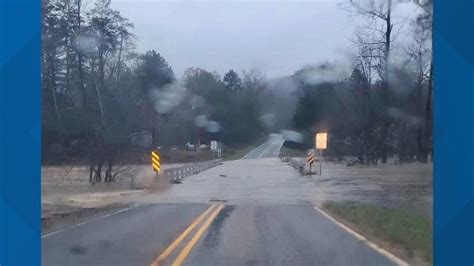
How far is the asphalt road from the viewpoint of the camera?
323 cm

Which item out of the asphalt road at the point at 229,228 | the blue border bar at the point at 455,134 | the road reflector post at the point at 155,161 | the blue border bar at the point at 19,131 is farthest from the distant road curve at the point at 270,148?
the blue border bar at the point at 19,131

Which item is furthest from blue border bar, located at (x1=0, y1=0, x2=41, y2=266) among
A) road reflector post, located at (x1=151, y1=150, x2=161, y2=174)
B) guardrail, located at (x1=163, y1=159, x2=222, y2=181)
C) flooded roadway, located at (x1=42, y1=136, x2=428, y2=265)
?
guardrail, located at (x1=163, y1=159, x2=222, y2=181)

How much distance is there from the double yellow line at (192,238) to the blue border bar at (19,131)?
101cm

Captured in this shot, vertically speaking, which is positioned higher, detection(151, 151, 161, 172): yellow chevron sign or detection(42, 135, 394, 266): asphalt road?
detection(151, 151, 161, 172): yellow chevron sign

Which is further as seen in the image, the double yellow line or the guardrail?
the double yellow line

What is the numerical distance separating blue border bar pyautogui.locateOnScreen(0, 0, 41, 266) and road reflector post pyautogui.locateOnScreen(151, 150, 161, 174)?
24.5 inches

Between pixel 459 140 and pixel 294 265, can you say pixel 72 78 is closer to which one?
pixel 294 265

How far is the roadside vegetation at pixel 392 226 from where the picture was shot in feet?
9.48

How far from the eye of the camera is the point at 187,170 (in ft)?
10.7

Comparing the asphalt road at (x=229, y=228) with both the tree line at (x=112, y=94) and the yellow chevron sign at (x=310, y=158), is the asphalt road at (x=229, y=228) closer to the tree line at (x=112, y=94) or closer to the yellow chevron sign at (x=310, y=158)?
the yellow chevron sign at (x=310, y=158)

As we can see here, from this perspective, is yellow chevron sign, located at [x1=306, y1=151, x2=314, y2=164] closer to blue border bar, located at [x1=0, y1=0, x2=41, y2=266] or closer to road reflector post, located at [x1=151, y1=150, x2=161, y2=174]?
road reflector post, located at [x1=151, y1=150, x2=161, y2=174]

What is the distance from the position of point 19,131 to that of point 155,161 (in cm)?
74

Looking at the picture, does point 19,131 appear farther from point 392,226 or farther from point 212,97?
point 392,226

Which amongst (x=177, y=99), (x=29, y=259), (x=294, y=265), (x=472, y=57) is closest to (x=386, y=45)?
(x=472, y=57)
